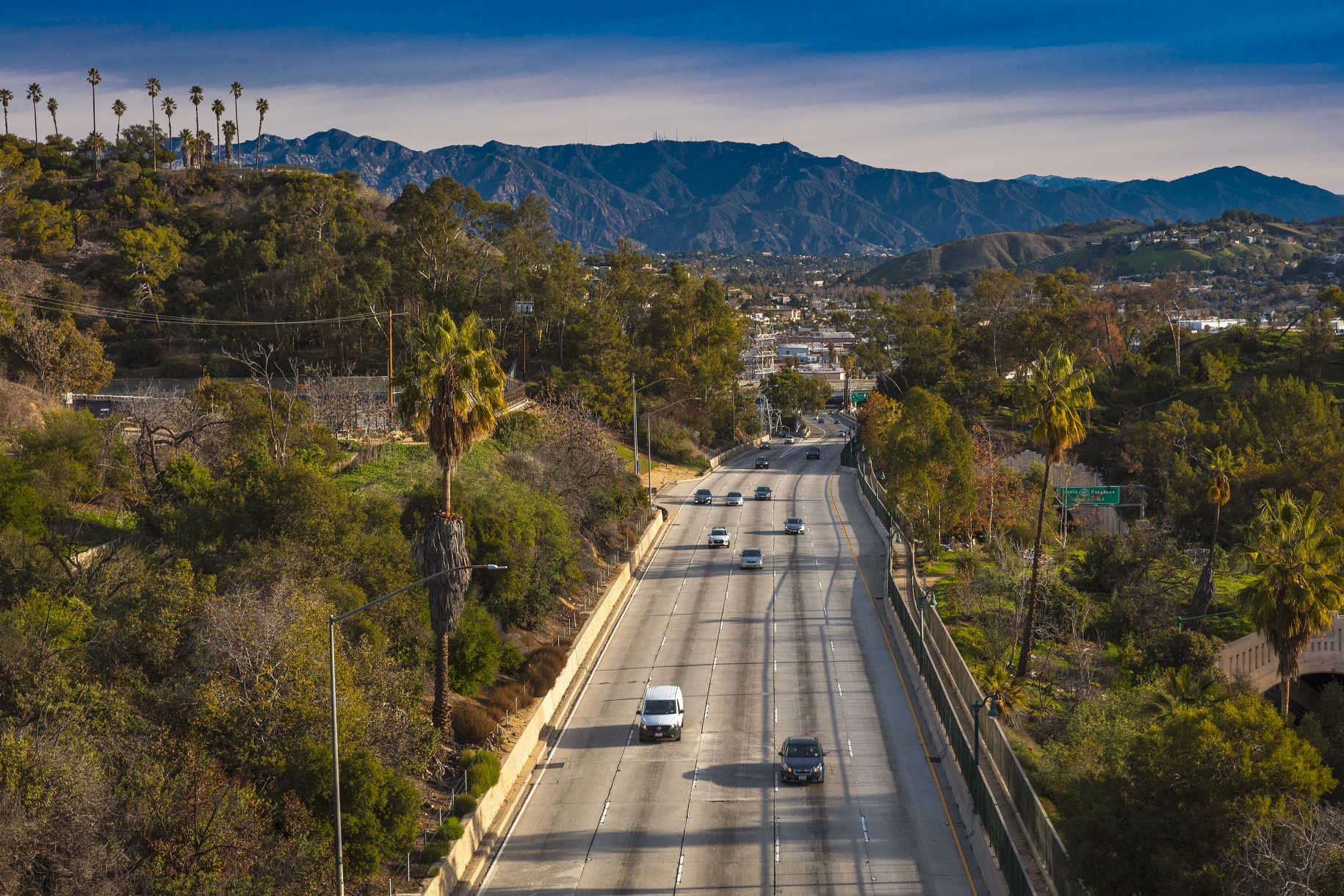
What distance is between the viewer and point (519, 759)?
31.4m

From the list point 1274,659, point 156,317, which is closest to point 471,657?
point 1274,659

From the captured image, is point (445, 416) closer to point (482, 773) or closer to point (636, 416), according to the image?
point (482, 773)

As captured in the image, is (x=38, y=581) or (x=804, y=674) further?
(x=804, y=674)

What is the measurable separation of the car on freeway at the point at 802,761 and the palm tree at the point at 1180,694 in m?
9.32

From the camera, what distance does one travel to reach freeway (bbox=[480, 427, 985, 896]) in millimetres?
24969

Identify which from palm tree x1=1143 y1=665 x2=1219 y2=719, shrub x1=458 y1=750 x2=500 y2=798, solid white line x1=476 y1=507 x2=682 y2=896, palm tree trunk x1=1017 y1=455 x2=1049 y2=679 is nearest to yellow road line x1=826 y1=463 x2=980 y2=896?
palm tree trunk x1=1017 y1=455 x2=1049 y2=679

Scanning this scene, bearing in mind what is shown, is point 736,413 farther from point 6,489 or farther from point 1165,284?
point 6,489

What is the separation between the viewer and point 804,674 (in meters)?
40.1

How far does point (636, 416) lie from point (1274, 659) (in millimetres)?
46588

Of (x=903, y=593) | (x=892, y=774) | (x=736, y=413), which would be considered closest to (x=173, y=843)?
(x=892, y=774)

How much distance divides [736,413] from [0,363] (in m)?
70.3

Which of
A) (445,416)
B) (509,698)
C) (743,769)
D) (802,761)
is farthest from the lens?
(509,698)

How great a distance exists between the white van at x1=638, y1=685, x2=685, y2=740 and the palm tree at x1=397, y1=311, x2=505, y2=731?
239 inches

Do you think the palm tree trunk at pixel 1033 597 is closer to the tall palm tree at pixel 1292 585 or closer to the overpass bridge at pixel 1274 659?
the tall palm tree at pixel 1292 585
